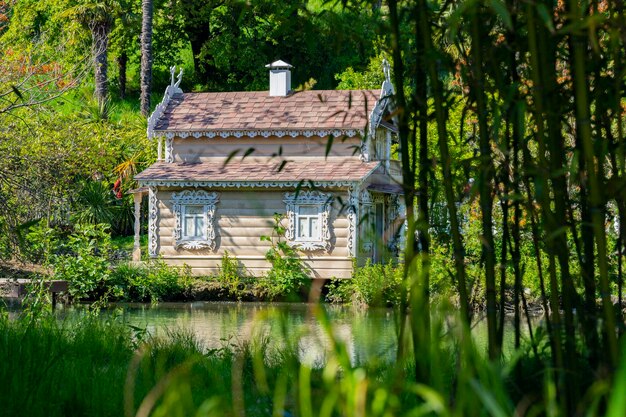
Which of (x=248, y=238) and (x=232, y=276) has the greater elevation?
(x=248, y=238)

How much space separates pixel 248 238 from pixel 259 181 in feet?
4.63

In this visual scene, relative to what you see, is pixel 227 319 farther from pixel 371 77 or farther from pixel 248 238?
pixel 371 77

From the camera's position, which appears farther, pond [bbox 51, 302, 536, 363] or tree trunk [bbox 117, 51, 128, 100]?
tree trunk [bbox 117, 51, 128, 100]

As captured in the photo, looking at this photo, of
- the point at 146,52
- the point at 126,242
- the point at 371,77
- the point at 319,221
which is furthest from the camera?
the point at 146,52

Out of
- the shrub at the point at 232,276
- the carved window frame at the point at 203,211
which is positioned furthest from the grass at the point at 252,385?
the carved window frame at the point at 203,211

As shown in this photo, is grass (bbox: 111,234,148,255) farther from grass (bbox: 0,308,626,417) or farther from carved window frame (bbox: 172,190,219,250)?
grass (bbox: 0,308,626,417)

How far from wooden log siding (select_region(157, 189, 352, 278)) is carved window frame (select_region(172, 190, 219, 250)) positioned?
0.10 m

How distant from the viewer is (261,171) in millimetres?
23484

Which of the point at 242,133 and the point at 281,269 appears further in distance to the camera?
the point at 242,133

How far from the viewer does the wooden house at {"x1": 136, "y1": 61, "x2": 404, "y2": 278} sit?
23031mm

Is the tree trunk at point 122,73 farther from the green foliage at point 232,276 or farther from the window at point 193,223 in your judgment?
the green foliage at point 232,276

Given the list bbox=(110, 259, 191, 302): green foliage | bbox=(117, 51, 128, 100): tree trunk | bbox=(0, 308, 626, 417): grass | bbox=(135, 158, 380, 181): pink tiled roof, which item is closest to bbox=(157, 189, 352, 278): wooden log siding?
bbox=(135, 158, 380, 181): pink tiled roof

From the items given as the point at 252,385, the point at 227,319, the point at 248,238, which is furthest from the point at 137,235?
the point at 252,385

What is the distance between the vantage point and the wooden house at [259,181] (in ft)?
75.6
